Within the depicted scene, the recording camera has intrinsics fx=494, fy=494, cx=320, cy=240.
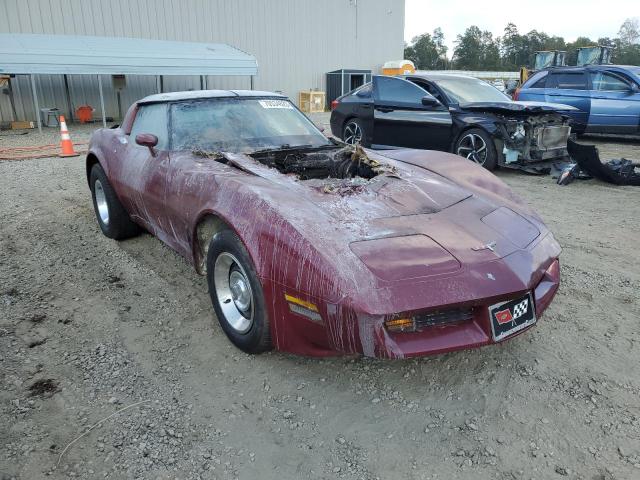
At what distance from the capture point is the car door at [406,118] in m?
7.58

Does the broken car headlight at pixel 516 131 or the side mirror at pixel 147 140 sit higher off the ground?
the side mirror at pixel 147 140

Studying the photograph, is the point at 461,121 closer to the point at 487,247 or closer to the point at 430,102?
the point at 430,102

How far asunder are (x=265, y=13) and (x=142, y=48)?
728 cm

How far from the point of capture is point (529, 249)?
8.27 feet

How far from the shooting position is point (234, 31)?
2070 cm

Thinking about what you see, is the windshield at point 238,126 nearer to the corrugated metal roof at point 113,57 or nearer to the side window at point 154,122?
the side window at point 154,122

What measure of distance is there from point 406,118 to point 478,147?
1.25 metres

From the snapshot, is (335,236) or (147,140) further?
(147,140)

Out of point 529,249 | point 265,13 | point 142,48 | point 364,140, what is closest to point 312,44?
point 265,13

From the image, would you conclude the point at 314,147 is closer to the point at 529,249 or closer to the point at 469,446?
the point at 529,249

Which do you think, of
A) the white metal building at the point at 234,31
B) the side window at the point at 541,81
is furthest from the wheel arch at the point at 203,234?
the white metal building at the point at 234,31

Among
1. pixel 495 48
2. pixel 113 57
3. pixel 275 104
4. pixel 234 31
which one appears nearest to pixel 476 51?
pixel 495 48

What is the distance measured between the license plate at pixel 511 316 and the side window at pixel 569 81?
952cm

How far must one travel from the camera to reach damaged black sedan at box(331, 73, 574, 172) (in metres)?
7.11
